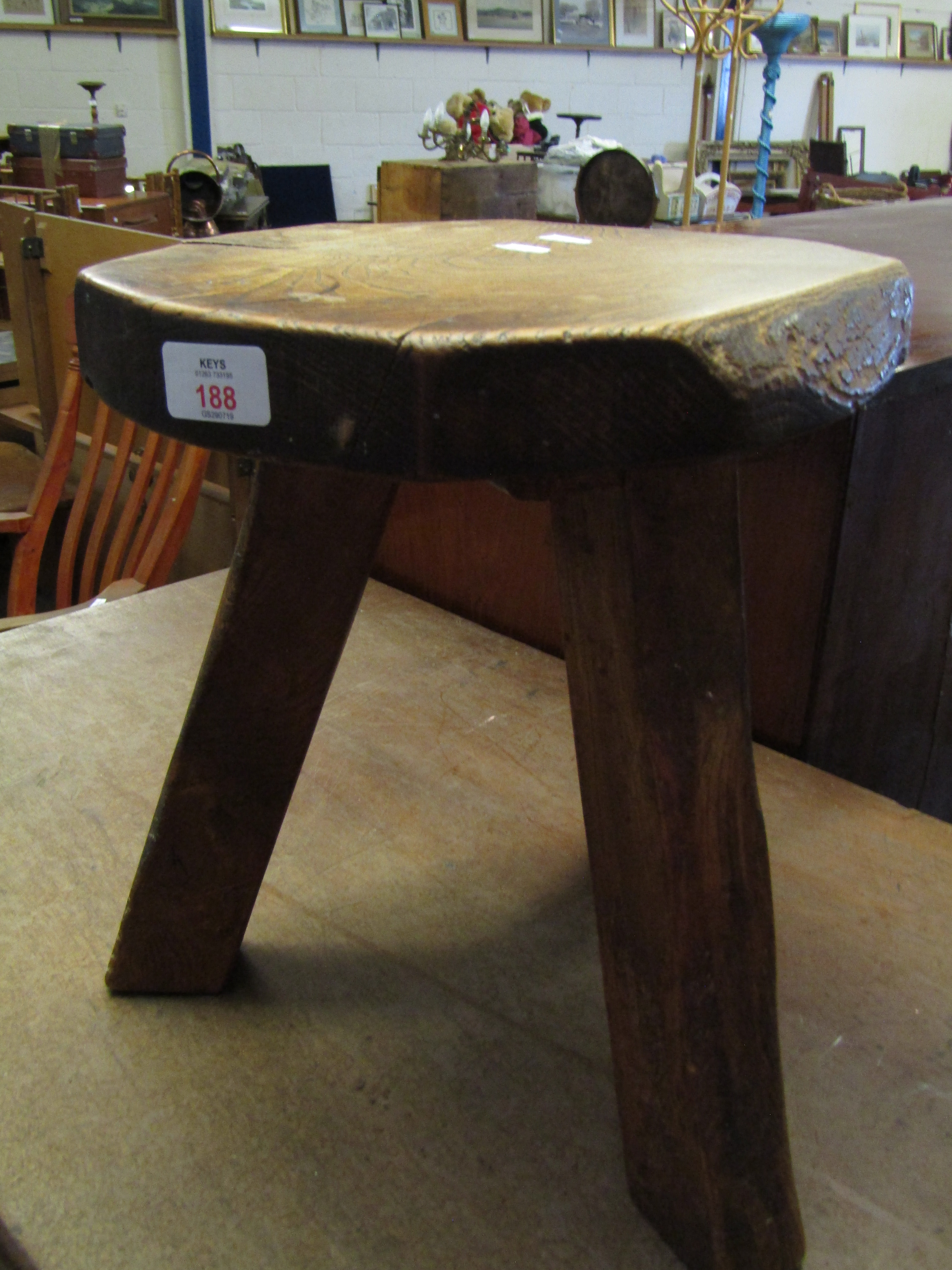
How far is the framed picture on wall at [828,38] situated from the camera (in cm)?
565

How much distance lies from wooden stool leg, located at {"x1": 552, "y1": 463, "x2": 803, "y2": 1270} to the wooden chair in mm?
1072

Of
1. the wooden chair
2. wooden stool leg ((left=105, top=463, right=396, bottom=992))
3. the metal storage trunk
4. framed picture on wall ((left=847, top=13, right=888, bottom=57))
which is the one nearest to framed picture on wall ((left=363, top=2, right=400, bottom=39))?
the metal storage trunk

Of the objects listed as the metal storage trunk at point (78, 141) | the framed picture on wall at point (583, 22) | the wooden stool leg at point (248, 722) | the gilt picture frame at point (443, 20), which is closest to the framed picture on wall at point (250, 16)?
the gilt picture frame at point (443, 20)

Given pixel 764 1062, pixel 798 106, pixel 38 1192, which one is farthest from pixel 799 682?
pixel 798 106

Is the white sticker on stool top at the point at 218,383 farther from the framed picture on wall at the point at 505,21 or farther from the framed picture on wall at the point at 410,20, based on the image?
the framed picture on wall at the point at 505,21

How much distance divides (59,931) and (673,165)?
Answer: 409cm

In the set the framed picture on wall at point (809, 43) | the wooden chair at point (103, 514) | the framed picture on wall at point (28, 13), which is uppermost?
the framed picture on wall at point (809, 43)

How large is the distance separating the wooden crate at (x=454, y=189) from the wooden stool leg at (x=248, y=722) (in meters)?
1.82

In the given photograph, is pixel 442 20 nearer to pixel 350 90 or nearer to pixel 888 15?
pixel 350 90

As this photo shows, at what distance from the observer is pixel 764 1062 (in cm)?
51

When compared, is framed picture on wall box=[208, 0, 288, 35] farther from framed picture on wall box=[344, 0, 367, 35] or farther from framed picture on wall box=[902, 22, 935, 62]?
framed picture on wall box=[902, 22, 935, 62]

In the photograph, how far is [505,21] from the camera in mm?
4660

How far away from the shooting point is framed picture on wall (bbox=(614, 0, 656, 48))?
4949 mm

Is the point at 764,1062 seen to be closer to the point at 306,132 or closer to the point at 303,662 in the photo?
the point at 303,662
